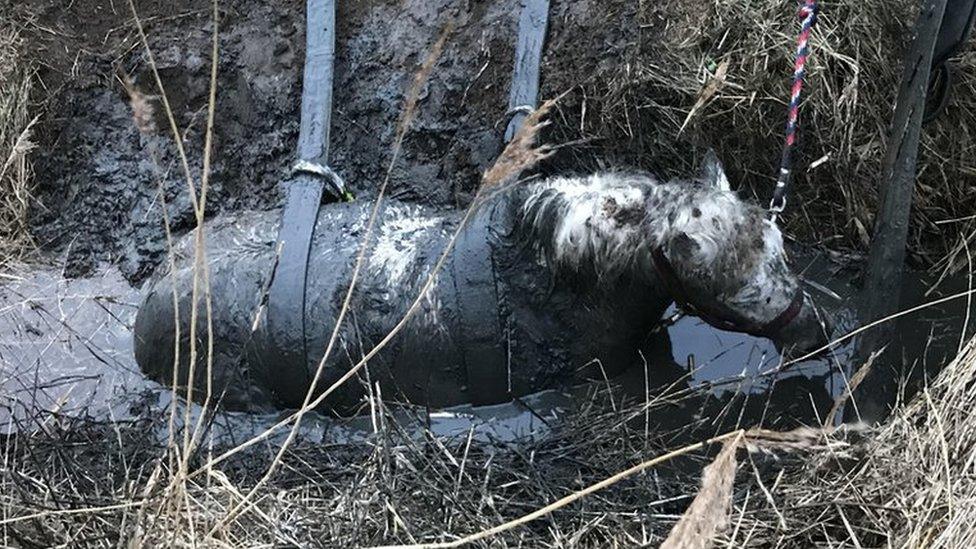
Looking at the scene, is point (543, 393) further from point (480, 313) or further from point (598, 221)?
point (598, 221)

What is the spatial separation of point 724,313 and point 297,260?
61.9 inches

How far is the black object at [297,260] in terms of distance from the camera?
162 inches

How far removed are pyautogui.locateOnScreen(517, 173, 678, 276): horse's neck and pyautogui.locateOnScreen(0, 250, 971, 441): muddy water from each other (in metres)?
0.47

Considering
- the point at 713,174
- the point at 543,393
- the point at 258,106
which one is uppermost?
the point at 713,174

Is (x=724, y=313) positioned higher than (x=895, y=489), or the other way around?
(x=724, y=313)

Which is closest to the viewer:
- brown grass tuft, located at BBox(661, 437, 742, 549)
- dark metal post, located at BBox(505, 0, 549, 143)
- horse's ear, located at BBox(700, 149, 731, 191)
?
brown grass tuft, located at BBox(661, 437, 742, 549)

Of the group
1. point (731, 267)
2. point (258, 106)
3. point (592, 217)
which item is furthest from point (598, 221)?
point (258, 106)

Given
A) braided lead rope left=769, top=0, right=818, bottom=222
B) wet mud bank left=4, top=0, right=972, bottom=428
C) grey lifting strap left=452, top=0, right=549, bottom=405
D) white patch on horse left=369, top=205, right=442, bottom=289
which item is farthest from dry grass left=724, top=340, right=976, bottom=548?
wet mud bank left=4, top=0, right=972, bottom=428

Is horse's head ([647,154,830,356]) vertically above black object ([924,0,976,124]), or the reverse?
black object ([924,0,976,124])

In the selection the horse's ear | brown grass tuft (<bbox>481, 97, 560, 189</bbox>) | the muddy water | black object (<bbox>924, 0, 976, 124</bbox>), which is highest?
black object (<bbox>924, 0, 976, 124</bbox>)

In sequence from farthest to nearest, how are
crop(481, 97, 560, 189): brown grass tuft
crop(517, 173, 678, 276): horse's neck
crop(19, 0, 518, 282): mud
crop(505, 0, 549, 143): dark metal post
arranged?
crop(19, 0, 518, 282): mud → crop(505, 0, 549, 143): dark metal post → crop(517, 173, 678, 276): horse's neck → crop(481, 97, 560, 189): brown grass tuft

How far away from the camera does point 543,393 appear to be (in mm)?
4262

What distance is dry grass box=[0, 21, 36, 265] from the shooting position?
198 inches

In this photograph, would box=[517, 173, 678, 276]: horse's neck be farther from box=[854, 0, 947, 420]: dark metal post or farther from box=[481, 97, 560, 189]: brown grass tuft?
box=[481, 97, 560, 189]: brown grass tuft
